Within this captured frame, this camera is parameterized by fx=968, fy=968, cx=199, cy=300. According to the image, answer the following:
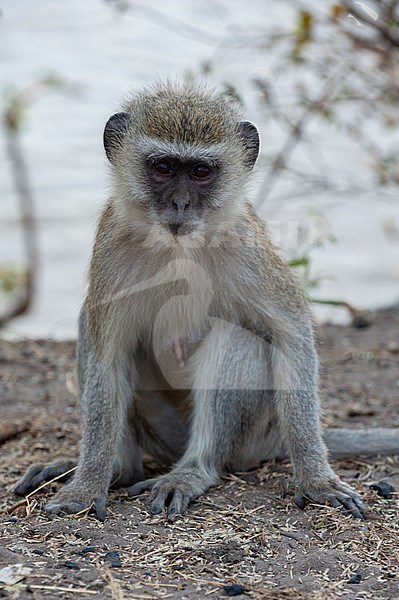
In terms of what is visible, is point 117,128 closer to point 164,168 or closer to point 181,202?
point 164,168

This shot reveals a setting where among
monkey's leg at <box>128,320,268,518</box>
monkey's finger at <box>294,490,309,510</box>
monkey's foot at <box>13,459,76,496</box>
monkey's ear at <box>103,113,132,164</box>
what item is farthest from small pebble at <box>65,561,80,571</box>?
monkey's ear at <box>103,113,132,164</box>

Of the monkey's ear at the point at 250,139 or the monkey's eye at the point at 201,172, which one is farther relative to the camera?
the monkey's ear at the point at 250,139

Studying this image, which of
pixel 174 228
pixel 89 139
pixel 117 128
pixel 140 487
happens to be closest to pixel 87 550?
pixel 140 487

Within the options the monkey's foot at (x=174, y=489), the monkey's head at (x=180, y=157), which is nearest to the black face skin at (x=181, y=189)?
the monkey's head at (x=180, y=157)

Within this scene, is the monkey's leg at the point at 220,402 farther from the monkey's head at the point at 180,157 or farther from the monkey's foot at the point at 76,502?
the monkey's head at the point at 180,157

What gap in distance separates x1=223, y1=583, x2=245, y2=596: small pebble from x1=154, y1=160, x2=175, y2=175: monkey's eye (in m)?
2.04

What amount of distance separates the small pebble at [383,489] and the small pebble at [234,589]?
1352 millimetres

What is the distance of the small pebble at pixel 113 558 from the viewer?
427 centimetres

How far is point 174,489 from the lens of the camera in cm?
505

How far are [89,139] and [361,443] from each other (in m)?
9.81

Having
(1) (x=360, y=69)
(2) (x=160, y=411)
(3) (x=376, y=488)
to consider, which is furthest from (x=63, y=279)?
(3) (x=376, y=488)

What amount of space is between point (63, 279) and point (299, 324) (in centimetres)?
767

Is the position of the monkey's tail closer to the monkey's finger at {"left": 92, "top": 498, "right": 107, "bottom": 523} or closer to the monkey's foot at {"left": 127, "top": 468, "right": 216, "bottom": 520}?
the monkey's foot at {"left": 127, "top": 468, "right": 216, "bottom": 520}

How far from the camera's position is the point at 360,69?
31.6ft
